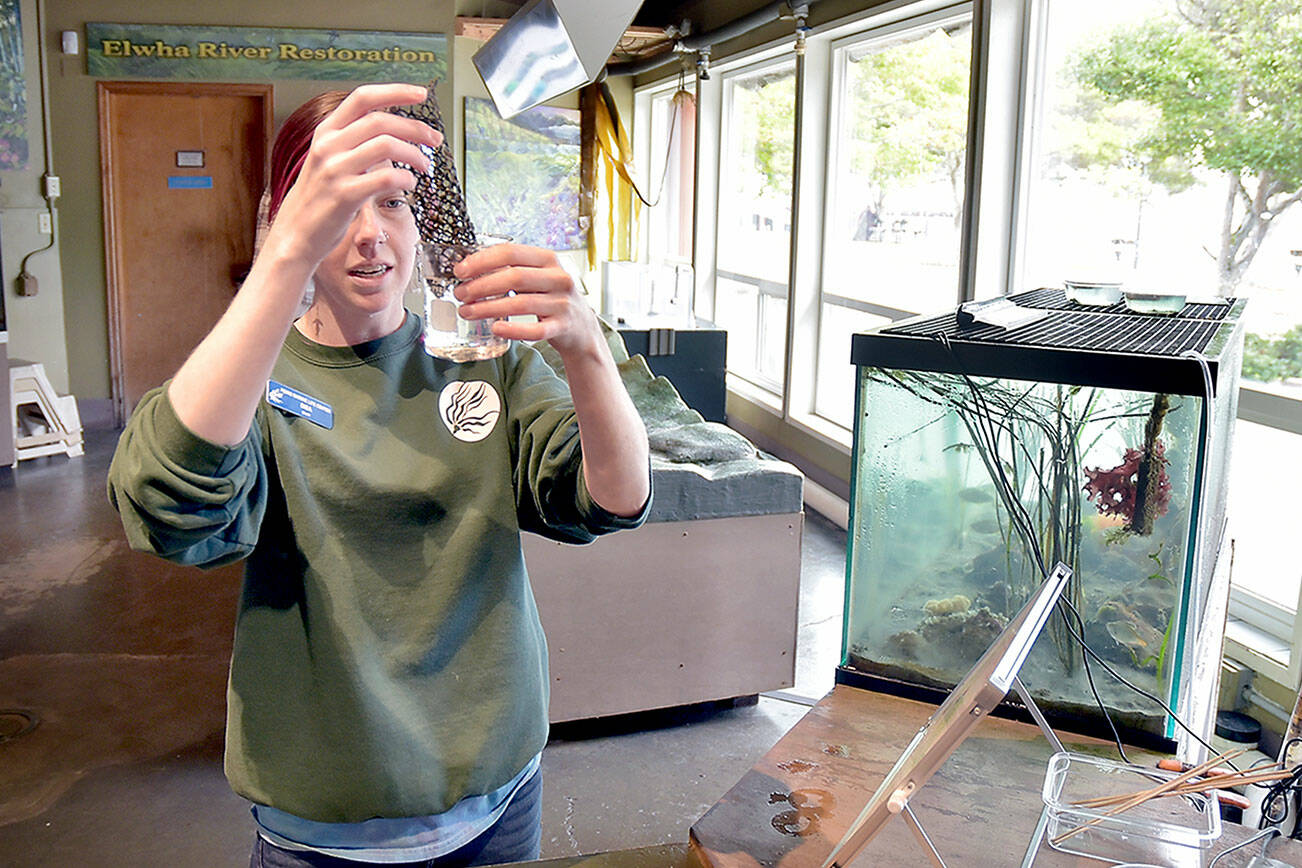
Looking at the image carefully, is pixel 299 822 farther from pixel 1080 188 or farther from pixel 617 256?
pixel 617 256

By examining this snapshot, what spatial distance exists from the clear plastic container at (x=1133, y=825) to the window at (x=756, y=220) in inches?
189

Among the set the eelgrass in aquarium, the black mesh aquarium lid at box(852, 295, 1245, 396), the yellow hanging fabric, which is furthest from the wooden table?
the yellow hanging fabric

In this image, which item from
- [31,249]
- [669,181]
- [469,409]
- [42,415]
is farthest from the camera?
[669,181]

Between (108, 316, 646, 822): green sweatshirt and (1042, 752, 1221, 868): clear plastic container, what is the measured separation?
53 cm

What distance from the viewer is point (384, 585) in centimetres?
113

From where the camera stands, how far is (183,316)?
738cm

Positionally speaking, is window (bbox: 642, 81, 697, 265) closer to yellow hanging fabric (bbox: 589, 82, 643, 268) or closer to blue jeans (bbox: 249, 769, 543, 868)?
yellow hanging fabric (bbox: 589, 82, 643, 268)

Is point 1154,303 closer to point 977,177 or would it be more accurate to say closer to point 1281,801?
point 1281,801

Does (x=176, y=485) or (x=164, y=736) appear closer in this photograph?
(x=176, y=485)

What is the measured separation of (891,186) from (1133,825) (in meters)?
4.22

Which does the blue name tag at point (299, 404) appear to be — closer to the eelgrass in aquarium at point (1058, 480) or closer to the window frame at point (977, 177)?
the eelgrass in aquarium at point (1058, 480)

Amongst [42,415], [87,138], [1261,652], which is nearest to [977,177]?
[1261,652]

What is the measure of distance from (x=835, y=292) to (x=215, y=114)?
438 centimetres

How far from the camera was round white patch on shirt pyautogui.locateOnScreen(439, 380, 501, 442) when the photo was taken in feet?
3.82
